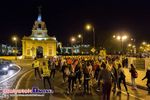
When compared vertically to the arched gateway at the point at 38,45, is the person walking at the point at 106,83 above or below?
below

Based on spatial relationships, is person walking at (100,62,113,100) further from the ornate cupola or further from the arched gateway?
the ornate cupola

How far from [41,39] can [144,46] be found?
147 feet

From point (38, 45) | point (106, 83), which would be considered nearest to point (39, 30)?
point (38, 45)

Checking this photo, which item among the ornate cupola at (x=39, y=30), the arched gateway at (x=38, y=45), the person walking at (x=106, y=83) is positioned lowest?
the person walking at (x=106, y=83)

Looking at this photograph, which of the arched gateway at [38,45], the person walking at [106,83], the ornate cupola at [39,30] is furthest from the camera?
the ornate cupola at [39,30]

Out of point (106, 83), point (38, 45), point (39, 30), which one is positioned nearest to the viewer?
point (106, 83)

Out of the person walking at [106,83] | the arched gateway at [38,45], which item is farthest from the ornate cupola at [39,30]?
the person walking at [106,83]

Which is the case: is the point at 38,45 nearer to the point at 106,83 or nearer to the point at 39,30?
the point at 39,30

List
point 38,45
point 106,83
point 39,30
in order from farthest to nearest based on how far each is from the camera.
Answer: point 39,30 < point 38,45 < point 106,83

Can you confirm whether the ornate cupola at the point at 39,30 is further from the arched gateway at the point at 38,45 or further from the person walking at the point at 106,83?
the person walking at the point at 106,83

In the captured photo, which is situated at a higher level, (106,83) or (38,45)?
(38,45)

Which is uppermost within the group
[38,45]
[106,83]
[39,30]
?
[39,30]

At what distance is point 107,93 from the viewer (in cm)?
1366

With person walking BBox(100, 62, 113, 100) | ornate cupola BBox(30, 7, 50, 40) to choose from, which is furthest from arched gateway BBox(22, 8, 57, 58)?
person walking BBox(100, 62, 113, 100)
